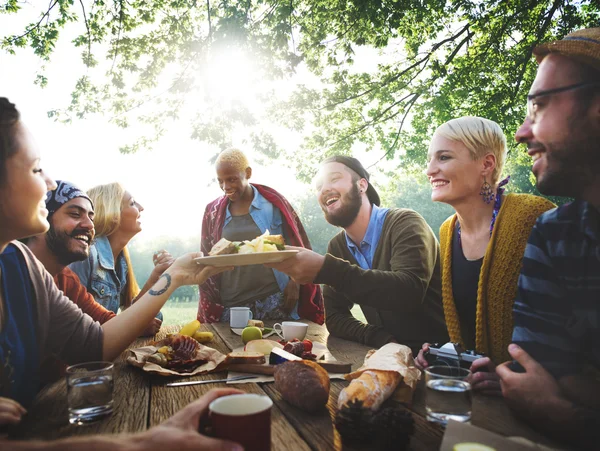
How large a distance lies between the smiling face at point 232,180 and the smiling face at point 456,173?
2.72m

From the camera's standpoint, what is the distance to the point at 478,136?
2809 mm

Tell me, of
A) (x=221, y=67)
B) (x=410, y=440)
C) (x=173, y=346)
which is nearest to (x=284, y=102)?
(x=221, y=67)

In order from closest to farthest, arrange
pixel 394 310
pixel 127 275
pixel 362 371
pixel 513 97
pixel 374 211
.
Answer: pixel 362 371 → pixel 394 310 → pixel 374 211 → pixel 127 275 → pixel 513 97

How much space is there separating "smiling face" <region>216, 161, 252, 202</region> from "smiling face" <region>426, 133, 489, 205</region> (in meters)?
2.72

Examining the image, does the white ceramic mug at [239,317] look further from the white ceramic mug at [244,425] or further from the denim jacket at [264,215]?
the white ceramic mug at [244,425]

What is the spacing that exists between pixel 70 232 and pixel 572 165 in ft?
10.2

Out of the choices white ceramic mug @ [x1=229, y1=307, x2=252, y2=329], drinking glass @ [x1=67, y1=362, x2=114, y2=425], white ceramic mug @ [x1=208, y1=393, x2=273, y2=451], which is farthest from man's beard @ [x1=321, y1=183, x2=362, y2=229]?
white ceramic mug @ [x1=208, y1=393, x2=273, y2=451]

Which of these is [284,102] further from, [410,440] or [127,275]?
[410,440]

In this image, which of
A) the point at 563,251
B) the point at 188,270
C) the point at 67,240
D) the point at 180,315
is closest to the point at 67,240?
the point at 67,240

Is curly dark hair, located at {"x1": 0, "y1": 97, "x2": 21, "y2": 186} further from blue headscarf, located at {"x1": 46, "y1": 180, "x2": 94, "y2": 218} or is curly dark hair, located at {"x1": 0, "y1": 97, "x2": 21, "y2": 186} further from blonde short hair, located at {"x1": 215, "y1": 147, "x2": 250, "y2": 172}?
blonde short hair, located at {"x1": 215, "y1": 147, "x2": 250, "y2": 172}

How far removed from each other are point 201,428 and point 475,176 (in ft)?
7.92

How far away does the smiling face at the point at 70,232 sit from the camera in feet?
9.68

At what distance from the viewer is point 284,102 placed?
10.9 m

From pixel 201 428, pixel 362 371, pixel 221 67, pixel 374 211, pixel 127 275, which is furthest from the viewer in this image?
pixel 221 67
